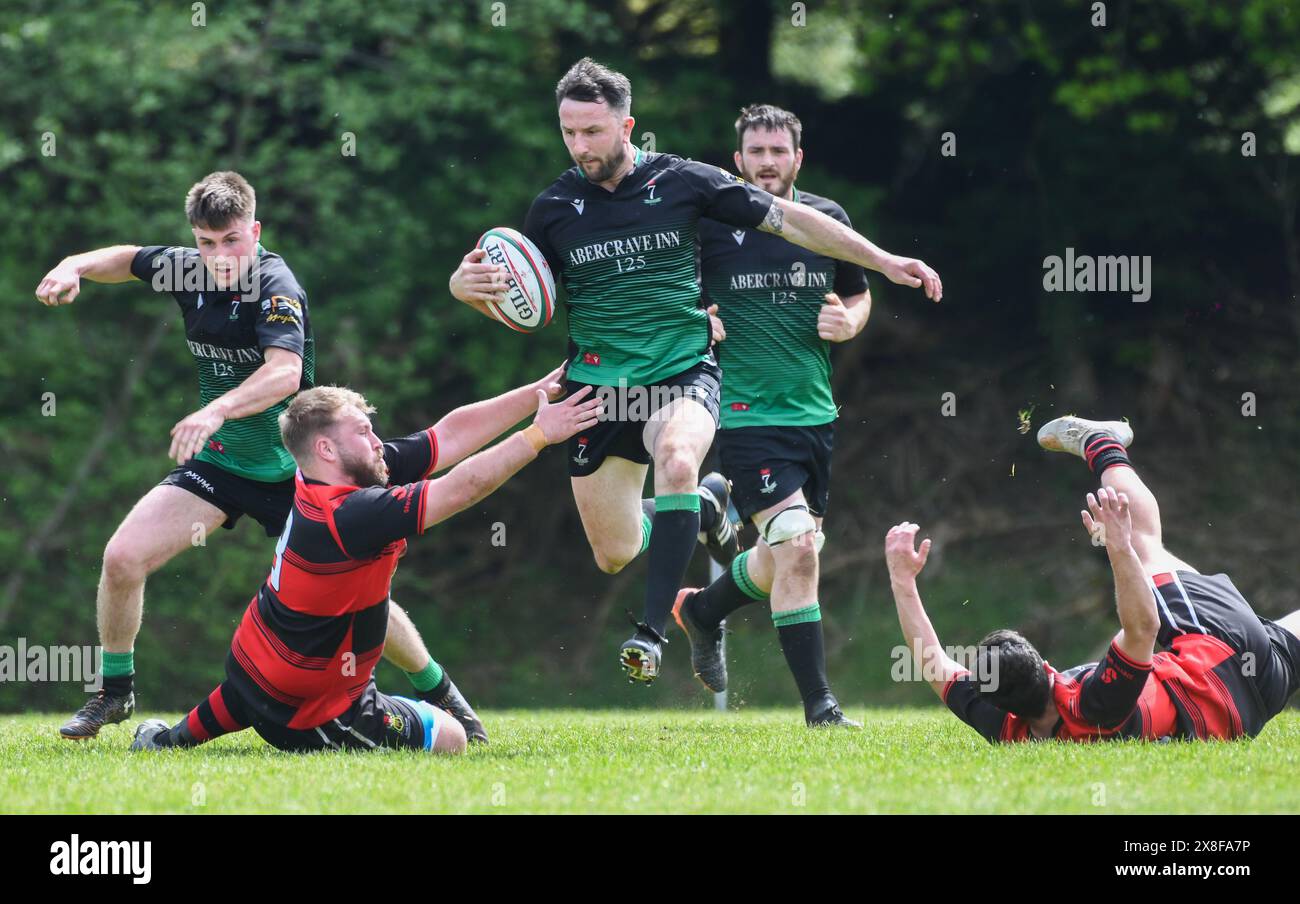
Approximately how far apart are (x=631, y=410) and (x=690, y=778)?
2.05 m

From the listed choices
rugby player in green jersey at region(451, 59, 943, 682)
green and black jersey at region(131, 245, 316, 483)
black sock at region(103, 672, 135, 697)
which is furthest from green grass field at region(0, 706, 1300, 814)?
green and black jersey at region(131, 245, 316, 483)

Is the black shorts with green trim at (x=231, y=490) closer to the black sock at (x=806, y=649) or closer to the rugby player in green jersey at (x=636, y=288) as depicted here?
the rugby player in green jersey at (x=636, y=288)

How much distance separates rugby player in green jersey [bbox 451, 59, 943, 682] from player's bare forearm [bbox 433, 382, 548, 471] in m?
0.50

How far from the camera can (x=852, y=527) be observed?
54.3ft

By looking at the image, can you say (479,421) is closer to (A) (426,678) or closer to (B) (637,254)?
(B) (637,254)

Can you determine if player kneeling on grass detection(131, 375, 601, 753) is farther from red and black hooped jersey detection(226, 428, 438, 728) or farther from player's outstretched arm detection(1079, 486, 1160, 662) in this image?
player's outstretched arm detection(1079, 486, 1160, 662)

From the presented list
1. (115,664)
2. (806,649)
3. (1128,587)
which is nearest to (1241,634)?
(1128,587)

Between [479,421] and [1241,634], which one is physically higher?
[479,421]

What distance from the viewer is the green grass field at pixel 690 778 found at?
4.37m

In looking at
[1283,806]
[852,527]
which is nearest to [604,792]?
[1283,806]

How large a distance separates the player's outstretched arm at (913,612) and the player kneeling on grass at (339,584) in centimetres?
124

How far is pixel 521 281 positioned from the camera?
6.44 metres

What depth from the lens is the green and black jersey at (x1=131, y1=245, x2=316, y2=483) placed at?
256 inches
